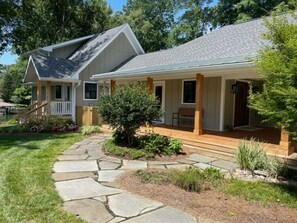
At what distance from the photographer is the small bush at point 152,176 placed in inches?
202

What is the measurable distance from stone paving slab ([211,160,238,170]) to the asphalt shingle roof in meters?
10.2

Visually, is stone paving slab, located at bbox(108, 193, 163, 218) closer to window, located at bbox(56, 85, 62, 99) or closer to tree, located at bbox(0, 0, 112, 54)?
window, located at bbox(56, 85, 62, 99)

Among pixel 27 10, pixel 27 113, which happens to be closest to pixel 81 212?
pixel 27 113

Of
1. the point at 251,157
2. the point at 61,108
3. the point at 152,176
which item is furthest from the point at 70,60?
the point at 251,157

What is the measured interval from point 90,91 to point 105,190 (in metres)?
11.8

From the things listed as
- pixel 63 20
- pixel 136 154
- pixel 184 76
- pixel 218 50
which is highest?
pixel 63 20

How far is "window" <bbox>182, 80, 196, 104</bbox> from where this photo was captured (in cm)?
1148

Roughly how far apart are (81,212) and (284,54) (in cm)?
404

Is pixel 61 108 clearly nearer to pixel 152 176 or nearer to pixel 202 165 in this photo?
pixel 202 165

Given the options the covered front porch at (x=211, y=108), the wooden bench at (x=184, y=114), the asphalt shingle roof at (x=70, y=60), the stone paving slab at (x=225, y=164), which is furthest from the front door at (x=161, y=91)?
the stone paving slab at (x=225, y=164)

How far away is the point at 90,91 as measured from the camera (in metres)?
15.7

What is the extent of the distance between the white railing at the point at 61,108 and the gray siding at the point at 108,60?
2.04 ft

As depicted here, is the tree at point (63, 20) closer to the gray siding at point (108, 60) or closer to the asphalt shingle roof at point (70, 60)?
the asphalt shingle roof at point (70, 60)

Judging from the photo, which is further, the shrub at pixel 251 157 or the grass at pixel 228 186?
the shrub at pixel 251 157
